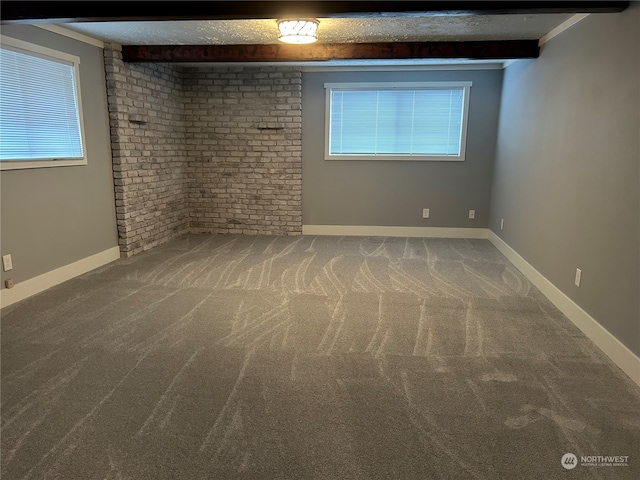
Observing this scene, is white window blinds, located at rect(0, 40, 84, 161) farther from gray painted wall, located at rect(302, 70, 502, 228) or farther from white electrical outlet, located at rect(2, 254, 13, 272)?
gray painted wall, located at rect(302, 70, 502, 228)

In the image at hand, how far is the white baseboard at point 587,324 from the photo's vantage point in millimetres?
2354

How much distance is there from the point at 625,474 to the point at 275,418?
1.46 metres

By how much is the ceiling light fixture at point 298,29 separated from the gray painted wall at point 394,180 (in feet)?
7.47

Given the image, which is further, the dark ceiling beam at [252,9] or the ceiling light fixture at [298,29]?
the ceiling light fixture at [298,29]

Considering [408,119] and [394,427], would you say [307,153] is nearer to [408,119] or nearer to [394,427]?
[408,119]

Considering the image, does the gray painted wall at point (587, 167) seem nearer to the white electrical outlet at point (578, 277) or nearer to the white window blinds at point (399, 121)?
the white electrical outlet at point (578, 277)

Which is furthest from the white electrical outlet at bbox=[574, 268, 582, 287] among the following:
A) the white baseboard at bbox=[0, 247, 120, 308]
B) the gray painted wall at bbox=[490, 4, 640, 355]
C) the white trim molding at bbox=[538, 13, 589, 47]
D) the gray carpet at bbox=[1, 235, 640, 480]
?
the white baseboard at bbox=[0, 247, 120, 308]

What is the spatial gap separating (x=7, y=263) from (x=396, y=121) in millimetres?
4504

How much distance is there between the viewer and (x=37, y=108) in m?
3.50

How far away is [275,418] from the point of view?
198cm

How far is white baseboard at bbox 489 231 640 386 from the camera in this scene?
7.72ft

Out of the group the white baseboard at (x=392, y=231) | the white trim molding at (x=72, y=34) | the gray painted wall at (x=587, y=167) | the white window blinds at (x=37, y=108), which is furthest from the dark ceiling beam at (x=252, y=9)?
the white baseboard at (x=392, y=231)

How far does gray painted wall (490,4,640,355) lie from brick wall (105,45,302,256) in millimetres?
2876

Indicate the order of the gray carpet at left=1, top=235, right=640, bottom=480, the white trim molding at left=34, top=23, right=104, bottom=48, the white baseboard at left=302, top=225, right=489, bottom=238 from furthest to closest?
1. the white baseboard at left=302, top=225, right=489, bottom=238
2. the white trim molding at left=34, top=23, right=104, bottom=48
3. the gray carpet at left=1, top=235, right=640, bottom=480
